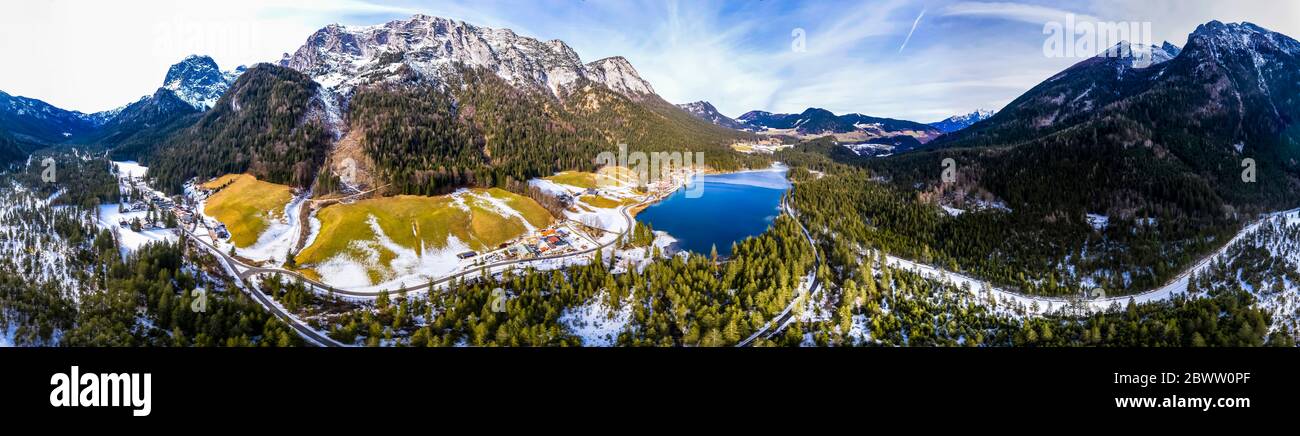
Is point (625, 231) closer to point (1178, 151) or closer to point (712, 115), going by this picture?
point (1178, 151)

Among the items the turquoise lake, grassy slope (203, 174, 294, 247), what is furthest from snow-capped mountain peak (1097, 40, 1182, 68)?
grassy slope (203, 174, 294, 247)

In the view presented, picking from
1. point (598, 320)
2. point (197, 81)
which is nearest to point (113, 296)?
point (598, 320)

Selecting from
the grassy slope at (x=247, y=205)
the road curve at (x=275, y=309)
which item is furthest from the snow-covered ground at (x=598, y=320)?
the grassy slope at (x=247, y=205)

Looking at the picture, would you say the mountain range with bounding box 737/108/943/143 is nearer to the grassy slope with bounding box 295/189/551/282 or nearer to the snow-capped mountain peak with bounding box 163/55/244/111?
the grassy slope with bounding box 295/189/551/282

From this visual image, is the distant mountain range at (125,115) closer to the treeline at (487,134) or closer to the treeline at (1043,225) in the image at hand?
the treeline at (487,134)

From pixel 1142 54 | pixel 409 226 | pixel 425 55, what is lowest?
pixel 409 226
